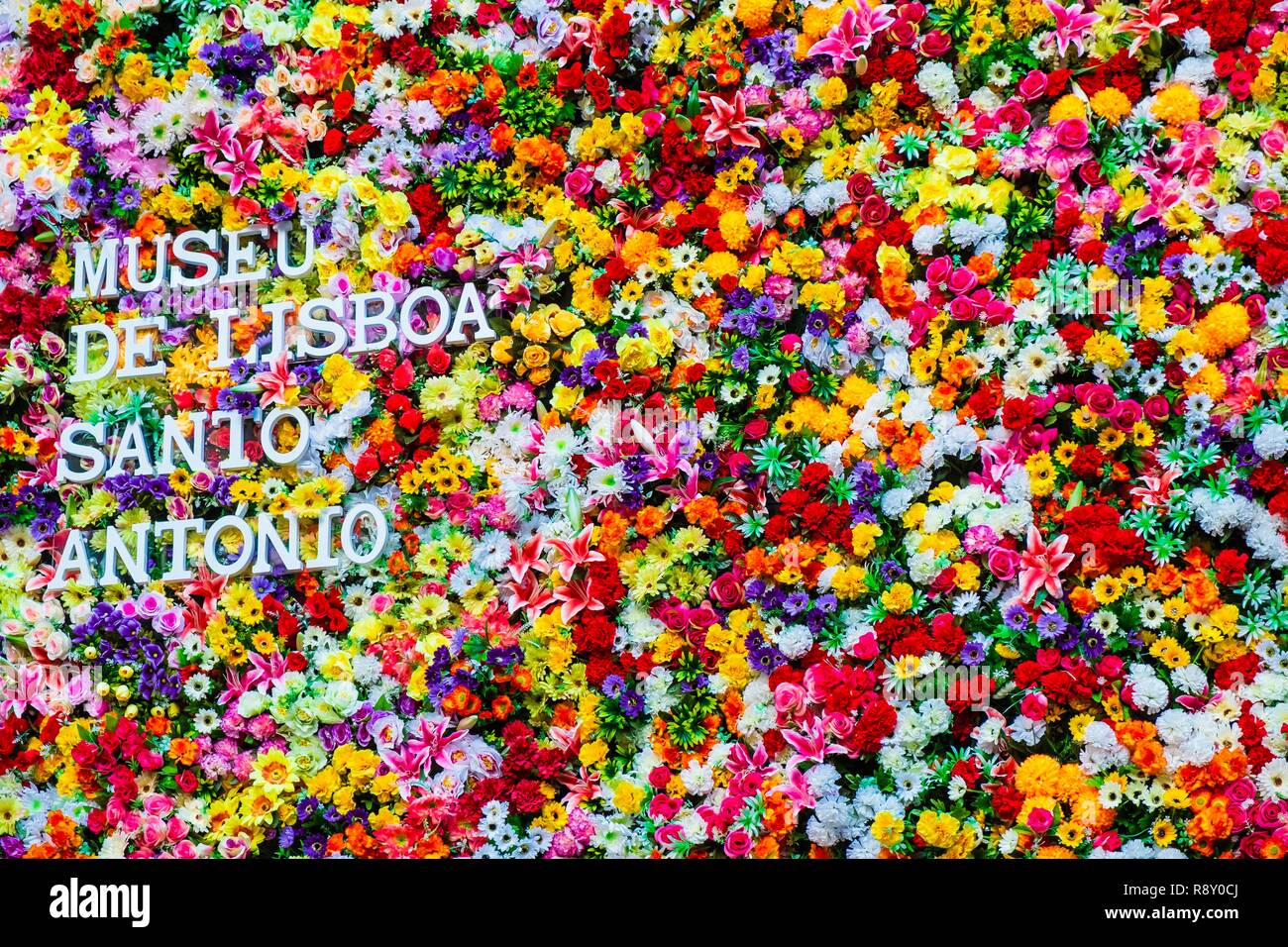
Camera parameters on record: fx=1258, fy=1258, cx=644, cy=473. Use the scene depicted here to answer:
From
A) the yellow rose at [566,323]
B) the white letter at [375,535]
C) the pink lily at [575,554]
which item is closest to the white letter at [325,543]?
the white letter at [375,535]

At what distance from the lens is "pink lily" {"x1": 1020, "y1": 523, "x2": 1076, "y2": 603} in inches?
101

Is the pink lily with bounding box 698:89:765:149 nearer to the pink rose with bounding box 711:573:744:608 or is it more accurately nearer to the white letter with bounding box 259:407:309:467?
the pink rose with bounding box 711:573:744:608

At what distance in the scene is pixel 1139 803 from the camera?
252cm

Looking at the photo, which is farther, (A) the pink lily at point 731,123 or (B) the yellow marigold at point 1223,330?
(A) the pink lily at point 731,123

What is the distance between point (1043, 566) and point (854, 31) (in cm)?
123

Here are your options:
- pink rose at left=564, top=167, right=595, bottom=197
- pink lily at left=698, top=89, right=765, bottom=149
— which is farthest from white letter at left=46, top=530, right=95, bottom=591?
pink lily at left=698, top=89, right=765, bottom=149

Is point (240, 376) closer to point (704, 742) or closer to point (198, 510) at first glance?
point (198, 510)

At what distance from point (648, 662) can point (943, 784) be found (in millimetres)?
663

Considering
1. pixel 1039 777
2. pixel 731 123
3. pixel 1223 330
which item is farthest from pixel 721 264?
pixel 1039 777

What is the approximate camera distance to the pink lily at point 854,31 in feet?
9.07

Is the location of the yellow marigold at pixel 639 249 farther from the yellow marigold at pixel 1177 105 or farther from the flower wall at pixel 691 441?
the yellow marigold at pixel 1177 105

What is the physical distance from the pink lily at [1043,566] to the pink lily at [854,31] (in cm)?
112

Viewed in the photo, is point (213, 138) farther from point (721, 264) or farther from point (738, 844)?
point (738, 844)
